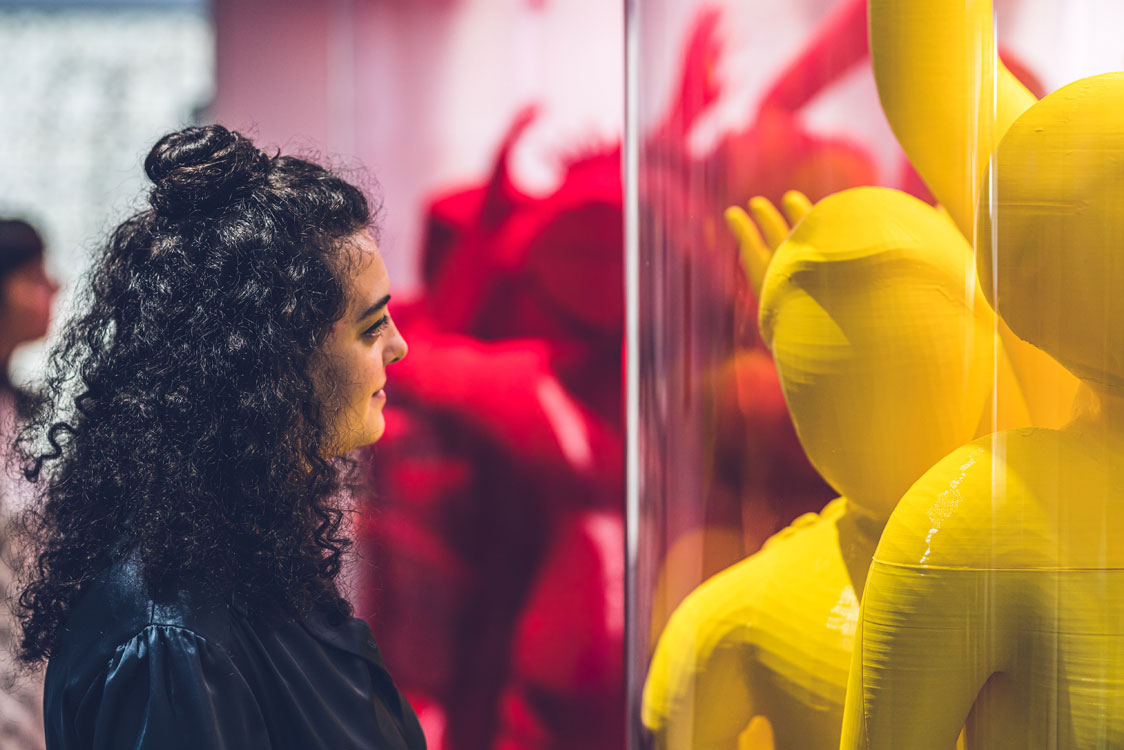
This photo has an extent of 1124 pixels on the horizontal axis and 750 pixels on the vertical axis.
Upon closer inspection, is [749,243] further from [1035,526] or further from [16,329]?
[16,329]

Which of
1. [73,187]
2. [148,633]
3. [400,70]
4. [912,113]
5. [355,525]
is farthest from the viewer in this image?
[73,187]

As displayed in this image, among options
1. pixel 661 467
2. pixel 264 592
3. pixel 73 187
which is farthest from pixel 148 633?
pixel 73 187

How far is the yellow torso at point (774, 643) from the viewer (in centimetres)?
42

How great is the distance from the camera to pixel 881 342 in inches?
15.1

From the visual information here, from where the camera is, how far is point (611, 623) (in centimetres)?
82

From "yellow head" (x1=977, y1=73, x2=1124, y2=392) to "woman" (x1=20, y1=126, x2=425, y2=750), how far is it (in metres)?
0.36

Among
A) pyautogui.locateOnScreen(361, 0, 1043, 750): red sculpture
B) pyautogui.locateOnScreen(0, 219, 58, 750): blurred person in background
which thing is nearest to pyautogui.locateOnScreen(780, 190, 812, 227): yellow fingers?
pyautogui.locateOnScreen(361, 0, 1043, 750): red sculpture

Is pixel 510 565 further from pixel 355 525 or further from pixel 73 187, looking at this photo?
pixel 73 187

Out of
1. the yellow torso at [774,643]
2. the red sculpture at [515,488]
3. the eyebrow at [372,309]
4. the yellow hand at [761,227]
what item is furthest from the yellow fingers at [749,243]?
the red sculpture at [515,488]

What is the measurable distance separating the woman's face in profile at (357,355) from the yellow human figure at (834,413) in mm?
233

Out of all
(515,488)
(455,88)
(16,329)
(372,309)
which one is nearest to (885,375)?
(372,309)

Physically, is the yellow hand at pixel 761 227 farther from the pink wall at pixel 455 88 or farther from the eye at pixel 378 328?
the pink wall at pixel 455 88

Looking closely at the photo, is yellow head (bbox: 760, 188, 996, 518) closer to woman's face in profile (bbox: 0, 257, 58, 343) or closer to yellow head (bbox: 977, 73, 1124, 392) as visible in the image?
yellow head (bbox: 977, 73, 1124, 392)

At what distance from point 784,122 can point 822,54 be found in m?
0.03
